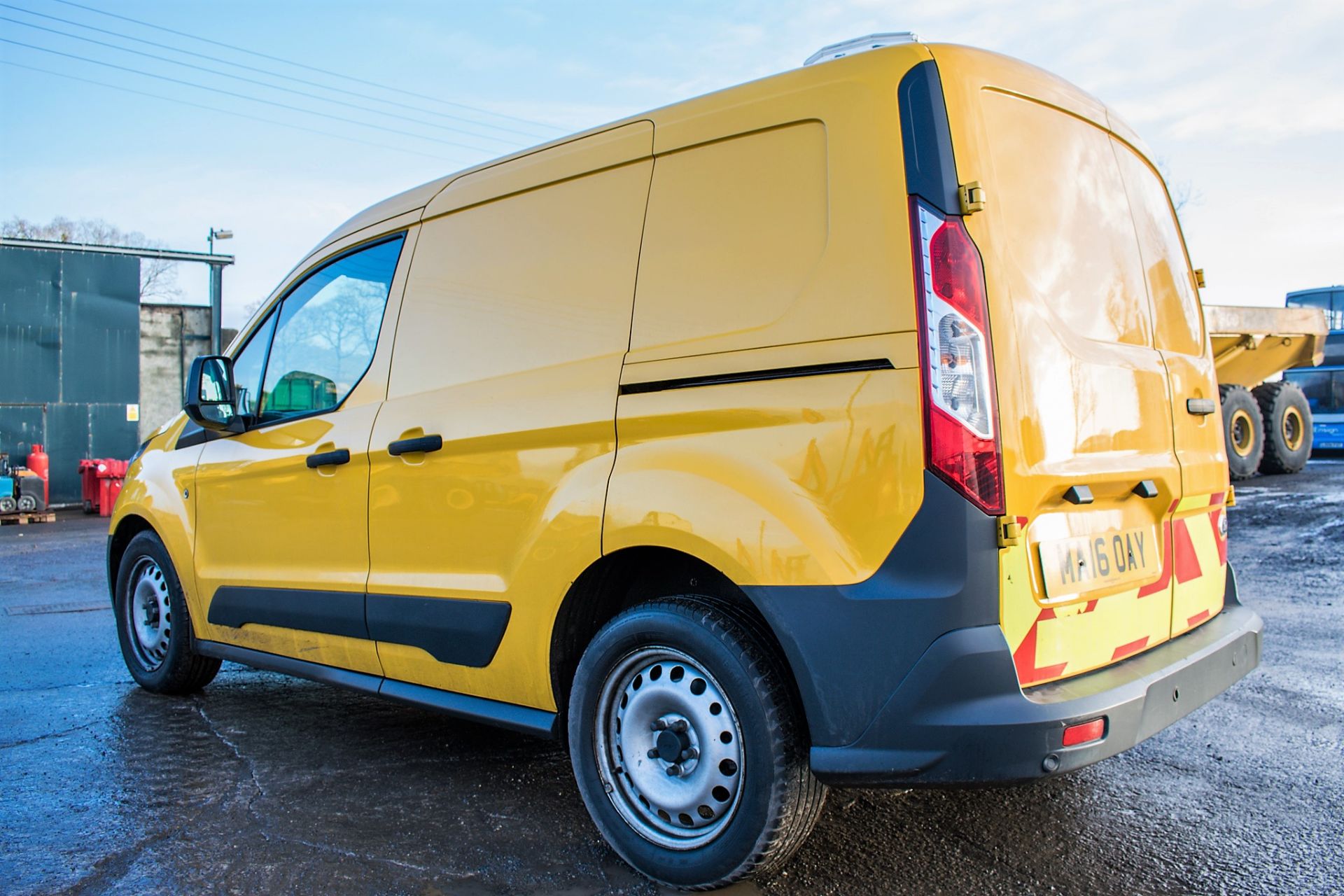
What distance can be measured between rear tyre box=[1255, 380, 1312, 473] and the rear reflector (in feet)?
42.8

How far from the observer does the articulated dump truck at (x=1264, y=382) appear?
12.4m

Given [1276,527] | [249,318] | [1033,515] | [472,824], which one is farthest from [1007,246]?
[1276,527]

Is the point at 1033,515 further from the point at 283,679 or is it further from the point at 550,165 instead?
the point at 283,679

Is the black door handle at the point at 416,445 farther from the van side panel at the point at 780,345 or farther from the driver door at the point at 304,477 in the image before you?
the van side panel at the point at 780,345

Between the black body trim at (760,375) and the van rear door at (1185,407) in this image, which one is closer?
the black body trim at (760,375)

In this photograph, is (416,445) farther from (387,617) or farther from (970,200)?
(970,200)

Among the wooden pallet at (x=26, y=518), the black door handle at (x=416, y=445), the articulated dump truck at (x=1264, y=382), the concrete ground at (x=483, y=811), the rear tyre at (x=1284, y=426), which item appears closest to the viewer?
the concrete ground at (x=483, y=811)

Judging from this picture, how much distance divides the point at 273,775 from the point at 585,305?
2078 mm

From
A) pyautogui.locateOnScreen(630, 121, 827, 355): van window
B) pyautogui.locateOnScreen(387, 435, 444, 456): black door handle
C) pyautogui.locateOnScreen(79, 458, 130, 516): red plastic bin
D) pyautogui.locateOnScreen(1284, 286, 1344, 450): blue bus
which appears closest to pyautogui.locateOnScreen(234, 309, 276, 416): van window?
pyautogui.locateOnScreen(387, 435, 444, 456): black door handle

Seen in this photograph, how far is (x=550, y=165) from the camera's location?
10.9 feet

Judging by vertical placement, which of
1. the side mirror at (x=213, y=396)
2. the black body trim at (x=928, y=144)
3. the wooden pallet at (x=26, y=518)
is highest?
the black body trim at (x=928, y=144)

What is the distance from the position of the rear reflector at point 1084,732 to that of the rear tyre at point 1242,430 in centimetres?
1179

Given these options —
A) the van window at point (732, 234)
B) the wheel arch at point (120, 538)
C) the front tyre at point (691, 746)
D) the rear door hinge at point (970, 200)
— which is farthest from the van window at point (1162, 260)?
the wheel arch at point (120, 538)

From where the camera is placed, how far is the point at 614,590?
3010mm
